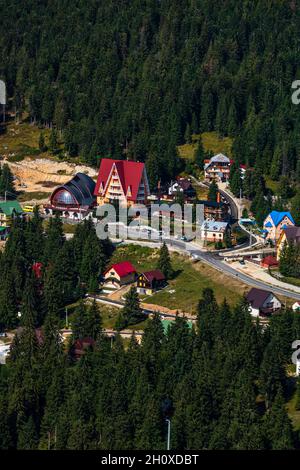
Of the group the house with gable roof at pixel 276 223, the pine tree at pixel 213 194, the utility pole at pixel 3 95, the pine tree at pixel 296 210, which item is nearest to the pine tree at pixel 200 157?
the pine tree at pixel 213 194

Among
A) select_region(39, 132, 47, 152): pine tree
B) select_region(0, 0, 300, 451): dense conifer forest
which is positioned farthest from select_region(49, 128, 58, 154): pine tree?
select_region(39, 132, 47, 152): pine tree

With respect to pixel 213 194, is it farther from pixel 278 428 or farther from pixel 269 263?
pixel 278 428

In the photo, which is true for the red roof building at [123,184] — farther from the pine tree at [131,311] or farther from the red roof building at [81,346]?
the red roof building at [81,346]

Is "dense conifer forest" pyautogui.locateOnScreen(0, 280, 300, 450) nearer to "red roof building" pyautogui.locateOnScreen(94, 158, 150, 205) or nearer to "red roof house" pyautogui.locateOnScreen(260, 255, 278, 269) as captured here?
"red roof house" pyautogui.locateOnScreen(260, 255, 278, 269)

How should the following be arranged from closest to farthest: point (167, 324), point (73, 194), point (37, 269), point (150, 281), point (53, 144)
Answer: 1. point (167, 324)
2. point (150, 281)
3. point (37, 269)
4. point (73, 194)
5. point (53, 144)

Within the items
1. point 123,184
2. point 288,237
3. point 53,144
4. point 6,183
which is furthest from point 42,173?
point 288,237

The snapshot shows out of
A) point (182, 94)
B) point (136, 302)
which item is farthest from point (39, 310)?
point (182, 94)

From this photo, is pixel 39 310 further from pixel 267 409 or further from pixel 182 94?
pixel 182 94
